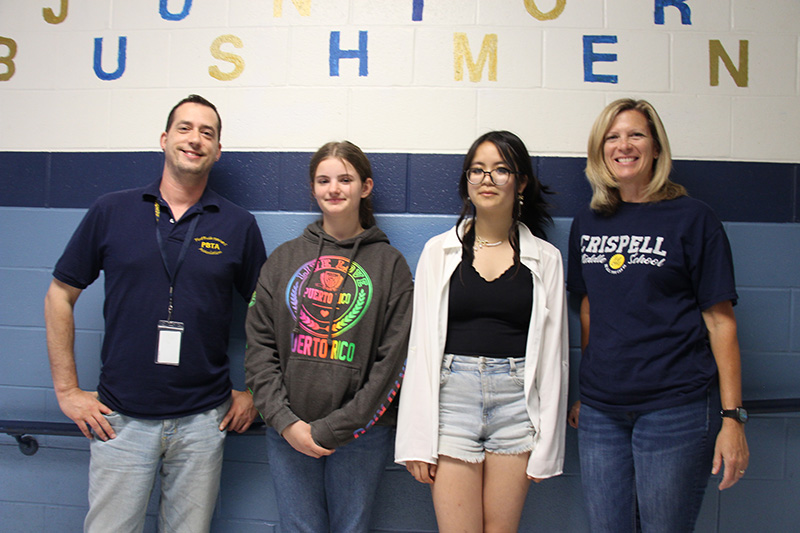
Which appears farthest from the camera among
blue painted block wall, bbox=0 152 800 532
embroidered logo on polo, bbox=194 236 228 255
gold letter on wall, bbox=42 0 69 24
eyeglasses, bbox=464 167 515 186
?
gold letter on wall, bbox=42 0 69 24

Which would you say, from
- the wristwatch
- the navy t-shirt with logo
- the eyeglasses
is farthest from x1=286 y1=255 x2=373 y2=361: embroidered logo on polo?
the wristwatch

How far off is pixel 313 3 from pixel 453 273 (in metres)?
1.33

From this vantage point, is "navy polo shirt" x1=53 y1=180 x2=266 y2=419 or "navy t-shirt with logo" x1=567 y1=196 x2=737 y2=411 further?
"navy polo shirt" x1=53 y1=180 x2=266 y2=419

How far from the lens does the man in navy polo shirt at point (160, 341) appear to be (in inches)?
58.6

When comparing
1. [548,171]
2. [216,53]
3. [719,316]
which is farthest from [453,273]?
[216,53]

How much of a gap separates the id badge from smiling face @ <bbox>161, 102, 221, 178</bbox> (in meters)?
0.56

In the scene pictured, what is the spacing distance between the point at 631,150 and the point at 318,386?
1.34 metres

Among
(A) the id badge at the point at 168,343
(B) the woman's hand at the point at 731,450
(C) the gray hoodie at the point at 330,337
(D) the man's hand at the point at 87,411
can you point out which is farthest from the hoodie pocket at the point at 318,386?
(B) the woman's hand at the point at 731,450

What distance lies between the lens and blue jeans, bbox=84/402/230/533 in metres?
1.48

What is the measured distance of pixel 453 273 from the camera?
1.46 meters

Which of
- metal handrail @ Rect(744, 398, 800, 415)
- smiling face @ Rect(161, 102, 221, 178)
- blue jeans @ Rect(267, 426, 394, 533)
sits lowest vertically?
blue jeans @ Rect(267, 426, 394, 533)

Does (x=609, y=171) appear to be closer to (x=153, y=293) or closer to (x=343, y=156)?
(x=343, y=156)

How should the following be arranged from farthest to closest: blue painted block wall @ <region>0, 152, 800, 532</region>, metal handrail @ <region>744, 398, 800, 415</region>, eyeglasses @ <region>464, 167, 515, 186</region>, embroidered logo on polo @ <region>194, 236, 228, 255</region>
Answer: blue painted block wall @ <region>0, 152, 800, 532</region>, metal handrail @ <region>744, 398, 800, 415</region>, embroidered logo on polo @ <region>194, 236, 228, 255</region>, eyeglasses @ <region>464, 167, 515, 186</region>

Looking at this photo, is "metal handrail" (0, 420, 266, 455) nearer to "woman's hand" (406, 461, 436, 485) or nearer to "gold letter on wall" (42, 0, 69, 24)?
"woman's hand" (406, 461, 436, 485)
